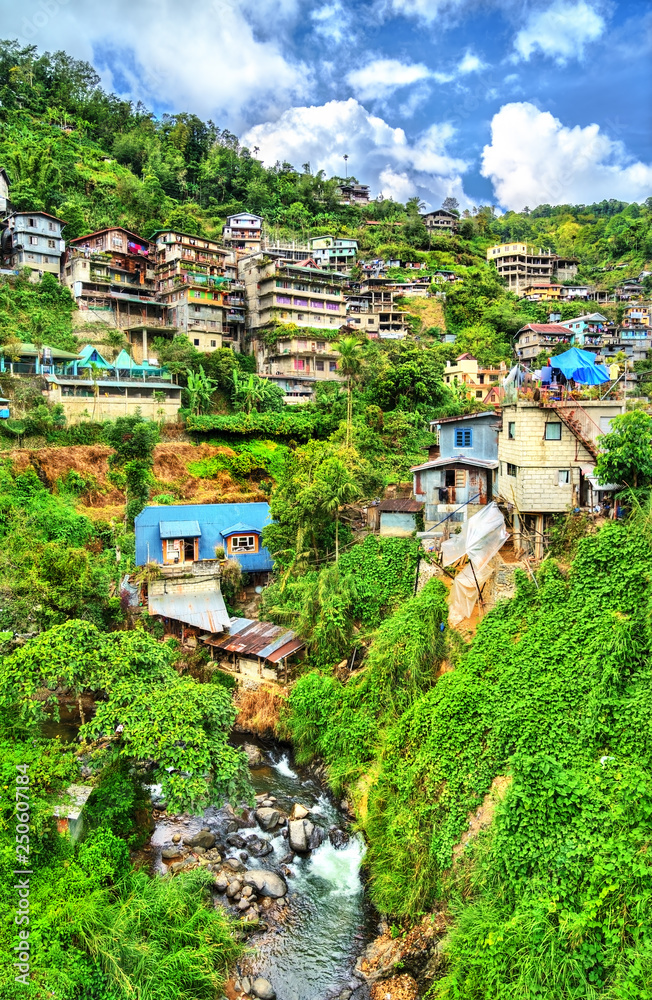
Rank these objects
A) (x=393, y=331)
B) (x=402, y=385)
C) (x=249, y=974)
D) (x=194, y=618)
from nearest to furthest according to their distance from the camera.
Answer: (x=249, y=974), (x=194, y=618), (x=402, y=385), (x=393, y=331)

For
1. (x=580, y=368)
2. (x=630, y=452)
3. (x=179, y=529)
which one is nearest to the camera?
(x=630, y=452)

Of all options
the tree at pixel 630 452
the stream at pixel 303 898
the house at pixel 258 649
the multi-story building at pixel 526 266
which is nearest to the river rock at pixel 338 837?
the stream at pixel 303 898

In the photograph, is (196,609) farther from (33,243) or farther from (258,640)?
(33,243)

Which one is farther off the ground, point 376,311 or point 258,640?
point 376,311

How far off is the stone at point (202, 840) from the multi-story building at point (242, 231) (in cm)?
6686

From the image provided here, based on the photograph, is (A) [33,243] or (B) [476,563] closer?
(B) [476,563]

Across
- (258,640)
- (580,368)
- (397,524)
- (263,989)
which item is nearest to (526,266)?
(397,524)

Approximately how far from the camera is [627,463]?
1490 cm

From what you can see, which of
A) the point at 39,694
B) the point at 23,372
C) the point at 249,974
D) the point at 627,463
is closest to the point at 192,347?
the point at 23,372

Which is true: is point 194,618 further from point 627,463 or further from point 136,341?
point 136,341

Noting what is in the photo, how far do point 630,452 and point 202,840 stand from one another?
14.9m

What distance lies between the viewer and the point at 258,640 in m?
24.1

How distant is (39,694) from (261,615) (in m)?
9.28

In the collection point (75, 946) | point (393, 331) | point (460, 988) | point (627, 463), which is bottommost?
point (460, 988)
